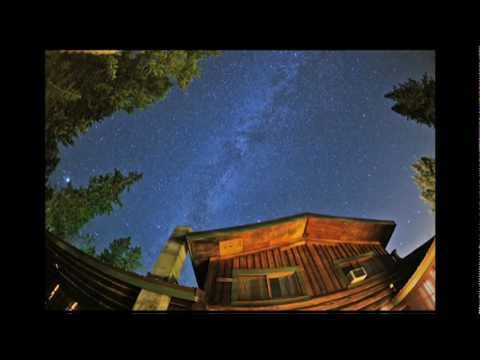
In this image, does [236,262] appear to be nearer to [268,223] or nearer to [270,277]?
[270,277]

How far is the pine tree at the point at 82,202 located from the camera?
318 inches

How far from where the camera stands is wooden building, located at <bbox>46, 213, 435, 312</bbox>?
18.6 feet

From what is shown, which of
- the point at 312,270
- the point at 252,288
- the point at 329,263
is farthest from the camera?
the point at 329,263

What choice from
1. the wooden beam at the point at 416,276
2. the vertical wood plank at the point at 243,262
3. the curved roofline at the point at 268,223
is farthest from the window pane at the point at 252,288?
the wooden beam at the point at 416,276

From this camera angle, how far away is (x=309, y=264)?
26.6 ft

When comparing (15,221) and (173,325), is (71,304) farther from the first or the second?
(173,325)

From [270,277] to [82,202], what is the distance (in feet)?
16.9

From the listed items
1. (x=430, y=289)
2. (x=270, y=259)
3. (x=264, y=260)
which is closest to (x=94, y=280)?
(x=264, y=260)

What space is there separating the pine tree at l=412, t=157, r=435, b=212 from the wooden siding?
207 centimetres

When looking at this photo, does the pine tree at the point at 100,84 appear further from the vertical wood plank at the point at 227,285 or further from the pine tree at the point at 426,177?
the pine tree at the point at 426,177
